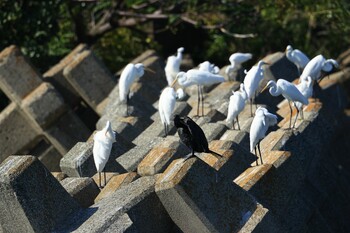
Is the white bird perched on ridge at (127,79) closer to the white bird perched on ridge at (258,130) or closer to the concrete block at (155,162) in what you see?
the white bird perched on ridge at (258,130)

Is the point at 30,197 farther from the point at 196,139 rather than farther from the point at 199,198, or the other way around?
the point at 196,139

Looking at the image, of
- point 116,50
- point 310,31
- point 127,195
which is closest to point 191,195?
point 127,195

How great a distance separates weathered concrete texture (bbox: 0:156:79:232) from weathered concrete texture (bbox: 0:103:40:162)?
6.61 m

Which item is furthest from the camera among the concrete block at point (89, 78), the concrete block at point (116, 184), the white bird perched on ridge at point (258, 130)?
the concrete block at point (89, 78)

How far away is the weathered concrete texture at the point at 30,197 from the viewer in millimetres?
7410

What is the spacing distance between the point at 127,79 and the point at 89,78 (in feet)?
4.00

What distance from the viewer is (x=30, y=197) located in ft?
24.3

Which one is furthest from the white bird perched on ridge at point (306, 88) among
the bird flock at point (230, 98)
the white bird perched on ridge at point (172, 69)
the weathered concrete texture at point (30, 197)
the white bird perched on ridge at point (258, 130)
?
the weathered concrete texture at point (30, 197)

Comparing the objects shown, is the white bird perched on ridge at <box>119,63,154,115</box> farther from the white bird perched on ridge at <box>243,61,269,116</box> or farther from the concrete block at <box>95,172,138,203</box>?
the concrete block at <box>95,172,138,203</box>

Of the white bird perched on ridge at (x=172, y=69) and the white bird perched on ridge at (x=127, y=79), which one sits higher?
the white bird perched on ridge at (x=127, y=79)

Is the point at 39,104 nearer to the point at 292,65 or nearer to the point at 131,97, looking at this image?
the point at 131,97

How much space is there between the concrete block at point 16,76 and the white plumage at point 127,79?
106 cm

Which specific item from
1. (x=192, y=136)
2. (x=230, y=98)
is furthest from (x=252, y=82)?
(x=192, y=136)

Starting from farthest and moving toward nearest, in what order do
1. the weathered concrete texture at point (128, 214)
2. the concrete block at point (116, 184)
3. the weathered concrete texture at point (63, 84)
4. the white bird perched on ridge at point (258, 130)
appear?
the weathered concrete texture at point (63, 84)
the white bird perched on ridge at point (258, 130)
the concrete block at point (116, 184)
the weathered concrete texture at point (128, 214)
